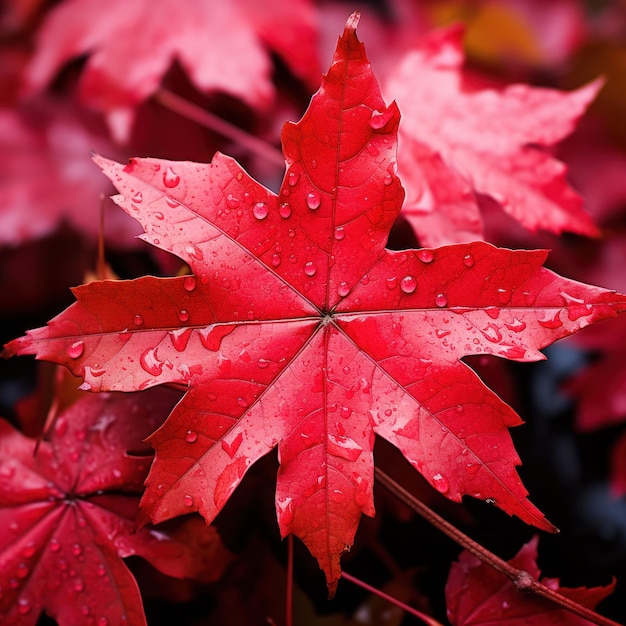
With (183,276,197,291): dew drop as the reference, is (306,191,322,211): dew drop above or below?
above

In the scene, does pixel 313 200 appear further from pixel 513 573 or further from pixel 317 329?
pixel 513 573

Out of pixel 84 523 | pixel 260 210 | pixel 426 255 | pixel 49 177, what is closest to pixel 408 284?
pixel 426 255

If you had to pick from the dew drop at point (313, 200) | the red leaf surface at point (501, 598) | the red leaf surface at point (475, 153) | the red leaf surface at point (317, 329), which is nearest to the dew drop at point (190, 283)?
the red leaf surface at point (317, 329)

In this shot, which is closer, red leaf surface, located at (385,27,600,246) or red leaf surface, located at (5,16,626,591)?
red leaf surface, located at (5,16,626,591)

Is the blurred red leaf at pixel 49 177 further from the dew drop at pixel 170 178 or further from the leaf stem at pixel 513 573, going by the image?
the leaf stem at pixel 513 573

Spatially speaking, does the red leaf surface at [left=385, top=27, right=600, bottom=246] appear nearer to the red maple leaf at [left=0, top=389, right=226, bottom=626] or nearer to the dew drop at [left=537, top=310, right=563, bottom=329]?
the dew drop at [left=537, top=310, right=563, bottom=329]

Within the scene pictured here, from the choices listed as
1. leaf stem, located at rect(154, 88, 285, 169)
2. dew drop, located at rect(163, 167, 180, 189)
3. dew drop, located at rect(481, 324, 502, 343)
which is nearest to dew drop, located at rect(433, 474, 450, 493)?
dew drop, located at rect(481, 324, 502, 343)

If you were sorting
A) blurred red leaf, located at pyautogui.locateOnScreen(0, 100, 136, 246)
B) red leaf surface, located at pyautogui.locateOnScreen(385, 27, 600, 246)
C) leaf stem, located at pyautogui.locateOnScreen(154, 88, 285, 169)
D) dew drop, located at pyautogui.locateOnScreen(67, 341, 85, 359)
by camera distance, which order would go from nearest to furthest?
1. dew drop, located at pyautogui.locateOnScreen(67, 341, 85, 359)
2. red leaf surface, located at pyautogui.locateOnScreen(385, 27, 600, 246)
3. leaf stem, located at pyautogui.locateOnScreen(154, 88, 285, 169)
4. blurred red leaf, located at pyautogui.locateOnScreen(0, 100, 136, 246)

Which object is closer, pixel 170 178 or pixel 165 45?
pixel 170 178
